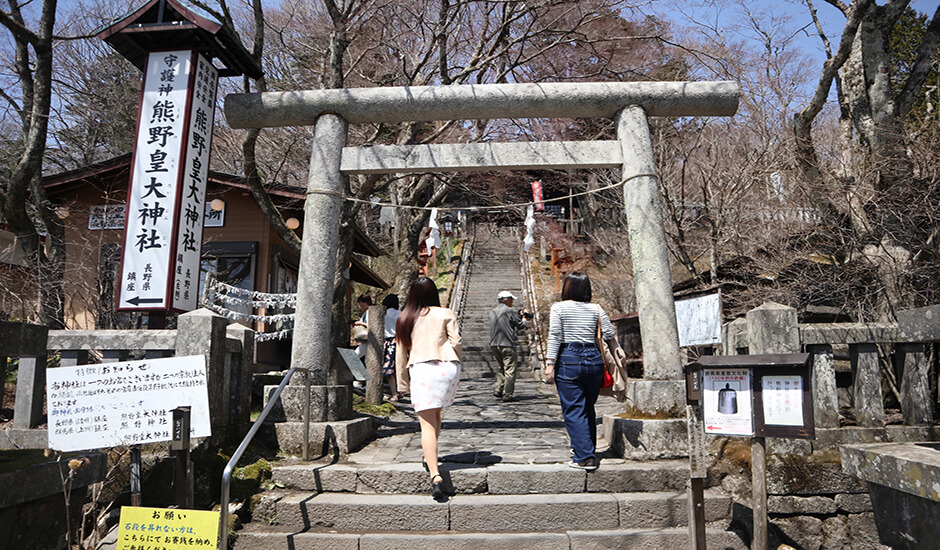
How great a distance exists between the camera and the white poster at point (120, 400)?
3338 mm

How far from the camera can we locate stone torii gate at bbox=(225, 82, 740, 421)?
20.0ft

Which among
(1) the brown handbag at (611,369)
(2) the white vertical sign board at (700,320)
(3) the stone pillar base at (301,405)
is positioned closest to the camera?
(1) the brown handbag at (611,369)

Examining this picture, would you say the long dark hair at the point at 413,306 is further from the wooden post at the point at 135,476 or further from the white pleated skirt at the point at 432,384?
the wooden post at the point at 135,476

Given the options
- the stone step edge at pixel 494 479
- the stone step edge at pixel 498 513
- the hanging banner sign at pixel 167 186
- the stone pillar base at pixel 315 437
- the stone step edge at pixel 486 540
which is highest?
the hanging banner sign at pixel 167 186

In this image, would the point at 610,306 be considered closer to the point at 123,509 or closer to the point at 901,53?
the point at 901,53

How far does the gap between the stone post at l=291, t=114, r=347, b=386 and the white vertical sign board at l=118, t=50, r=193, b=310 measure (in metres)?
1.29

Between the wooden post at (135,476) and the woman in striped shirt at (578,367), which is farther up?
the woman in striped shirt at (578,367)

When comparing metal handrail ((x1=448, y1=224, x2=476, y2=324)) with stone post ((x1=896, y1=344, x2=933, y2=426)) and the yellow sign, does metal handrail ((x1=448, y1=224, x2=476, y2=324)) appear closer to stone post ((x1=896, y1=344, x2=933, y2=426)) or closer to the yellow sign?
stone post ((x1=896, y1=344, x2=933, y2=426))

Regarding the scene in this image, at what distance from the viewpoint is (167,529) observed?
321 cm

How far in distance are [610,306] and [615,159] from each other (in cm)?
1093

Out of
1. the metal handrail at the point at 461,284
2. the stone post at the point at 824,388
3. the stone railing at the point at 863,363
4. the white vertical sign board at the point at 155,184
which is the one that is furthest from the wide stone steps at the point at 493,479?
the metal handrail at the point at 461,284

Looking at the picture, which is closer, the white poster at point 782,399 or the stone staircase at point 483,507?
the white poster at point 782,399

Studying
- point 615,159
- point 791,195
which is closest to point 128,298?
point 615,159

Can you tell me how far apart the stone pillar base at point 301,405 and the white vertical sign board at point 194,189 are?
127cm
